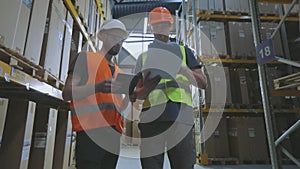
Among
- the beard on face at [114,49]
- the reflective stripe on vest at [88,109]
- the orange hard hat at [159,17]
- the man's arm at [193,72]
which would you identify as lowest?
the reflective stripe on vest at [88,109]

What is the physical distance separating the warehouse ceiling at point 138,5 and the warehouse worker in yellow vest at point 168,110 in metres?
7.22

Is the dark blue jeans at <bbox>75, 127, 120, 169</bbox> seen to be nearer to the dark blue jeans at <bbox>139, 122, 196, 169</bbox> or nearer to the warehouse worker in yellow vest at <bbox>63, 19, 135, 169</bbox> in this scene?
the warehouse worker in yellow vest at <bbox>63, 19, 135, 169</bbox>

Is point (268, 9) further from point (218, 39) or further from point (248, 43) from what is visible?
point (218, 39)

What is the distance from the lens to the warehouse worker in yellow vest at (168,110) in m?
1.37

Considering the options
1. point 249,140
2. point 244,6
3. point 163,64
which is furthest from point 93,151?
point 244,6

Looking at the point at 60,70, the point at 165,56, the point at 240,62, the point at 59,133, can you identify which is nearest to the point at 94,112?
the point at 165,56

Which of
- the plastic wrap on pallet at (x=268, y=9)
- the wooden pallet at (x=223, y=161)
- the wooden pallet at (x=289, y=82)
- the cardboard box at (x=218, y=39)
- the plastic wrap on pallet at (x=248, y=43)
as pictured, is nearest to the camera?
the wooden pallet at (x=289, y=82)

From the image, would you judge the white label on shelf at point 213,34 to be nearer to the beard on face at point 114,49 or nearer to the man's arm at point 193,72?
the man's arm at point 193,72

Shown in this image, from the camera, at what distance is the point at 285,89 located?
8.61 ft

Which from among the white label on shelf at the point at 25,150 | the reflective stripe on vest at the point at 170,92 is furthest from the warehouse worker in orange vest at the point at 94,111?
the white label on shelf at the point at 25,150

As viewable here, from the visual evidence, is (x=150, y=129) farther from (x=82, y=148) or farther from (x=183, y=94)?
(x=82, y=148)

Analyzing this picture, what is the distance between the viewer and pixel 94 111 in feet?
4.72

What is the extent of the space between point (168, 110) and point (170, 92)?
0.41 feet

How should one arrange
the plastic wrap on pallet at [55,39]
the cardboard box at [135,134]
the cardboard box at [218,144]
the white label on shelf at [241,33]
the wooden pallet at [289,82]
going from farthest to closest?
the cardboard box at [135,134], the white label on shelf at [241,33], the cardboard box at [218,144], the wooden pallet at [289,82], the plastic wrap on pallet at [55,39]
